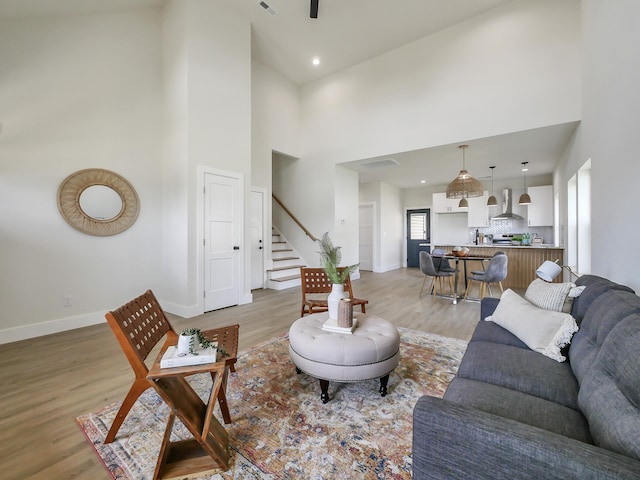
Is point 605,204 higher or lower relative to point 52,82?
lower

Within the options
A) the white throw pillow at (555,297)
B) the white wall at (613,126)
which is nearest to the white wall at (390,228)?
the white wall at (613,126)

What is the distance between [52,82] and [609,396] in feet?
17.7

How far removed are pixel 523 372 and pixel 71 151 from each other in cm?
496

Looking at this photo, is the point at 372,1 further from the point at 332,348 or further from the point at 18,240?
the point at 18,240

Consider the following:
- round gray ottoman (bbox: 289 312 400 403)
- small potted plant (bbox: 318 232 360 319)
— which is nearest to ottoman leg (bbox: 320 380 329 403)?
round gray ottoman (bbox: 289 312 400 403)

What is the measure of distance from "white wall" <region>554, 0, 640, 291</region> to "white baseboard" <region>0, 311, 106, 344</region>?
549 centimetres

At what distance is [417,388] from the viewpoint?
82.0 inches

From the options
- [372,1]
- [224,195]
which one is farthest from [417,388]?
[372,1]

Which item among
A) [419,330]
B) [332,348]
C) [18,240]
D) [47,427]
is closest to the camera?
[47,427]

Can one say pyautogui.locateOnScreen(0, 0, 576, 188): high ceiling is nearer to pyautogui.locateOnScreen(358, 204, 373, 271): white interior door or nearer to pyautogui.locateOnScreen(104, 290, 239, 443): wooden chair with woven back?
pyautogui.locateOnScreen(358, 204, 373, 271): white interior door

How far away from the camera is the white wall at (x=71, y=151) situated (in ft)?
10.3

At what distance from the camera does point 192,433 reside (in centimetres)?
133

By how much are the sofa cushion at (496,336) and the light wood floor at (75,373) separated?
1075 millimetres

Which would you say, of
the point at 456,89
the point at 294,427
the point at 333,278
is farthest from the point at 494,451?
→ the point at 456,89
